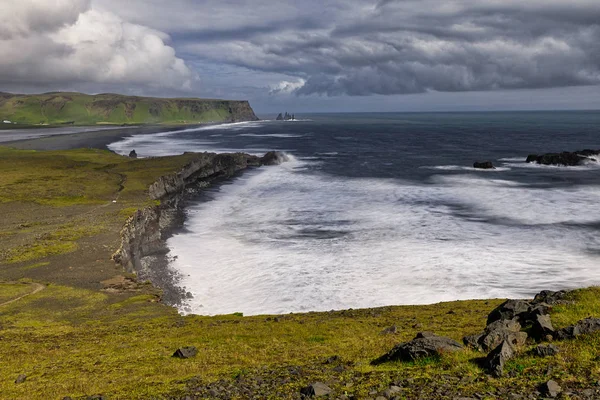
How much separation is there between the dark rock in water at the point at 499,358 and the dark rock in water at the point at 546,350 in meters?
0.76

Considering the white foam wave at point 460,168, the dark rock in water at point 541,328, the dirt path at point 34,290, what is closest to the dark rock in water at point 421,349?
the dark rock in water at point 541,328

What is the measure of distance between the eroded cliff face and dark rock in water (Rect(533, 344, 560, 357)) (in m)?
28.5

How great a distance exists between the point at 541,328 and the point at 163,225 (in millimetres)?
53980

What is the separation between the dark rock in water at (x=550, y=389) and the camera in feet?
43.8

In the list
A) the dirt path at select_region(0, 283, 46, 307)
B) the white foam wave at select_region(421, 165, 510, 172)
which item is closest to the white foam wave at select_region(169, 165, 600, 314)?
the dirt path at select_region(0, 283, 46, 307)

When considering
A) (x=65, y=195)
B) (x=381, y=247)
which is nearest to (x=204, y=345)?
(x=381, y=247)

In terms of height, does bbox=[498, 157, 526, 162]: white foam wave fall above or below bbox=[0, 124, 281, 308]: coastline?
above

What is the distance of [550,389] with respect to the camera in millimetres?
13453

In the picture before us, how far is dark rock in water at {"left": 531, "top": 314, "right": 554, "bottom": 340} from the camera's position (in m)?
18.4

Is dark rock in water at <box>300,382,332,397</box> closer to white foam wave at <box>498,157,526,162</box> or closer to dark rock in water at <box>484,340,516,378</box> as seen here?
dark rock in water at <box>484,340,516,378</box>

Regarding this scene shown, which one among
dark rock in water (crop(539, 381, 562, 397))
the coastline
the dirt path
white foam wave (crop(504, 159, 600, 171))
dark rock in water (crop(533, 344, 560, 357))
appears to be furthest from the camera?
white foam wave (crop(504, 159, 600, 171))

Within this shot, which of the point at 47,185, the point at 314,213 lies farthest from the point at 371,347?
the point at 47,185

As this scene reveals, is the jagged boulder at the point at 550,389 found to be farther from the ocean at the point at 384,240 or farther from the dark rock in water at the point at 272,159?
the dark rock in water at the point at 272,159

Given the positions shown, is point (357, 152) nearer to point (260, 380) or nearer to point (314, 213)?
point (314, 213)
